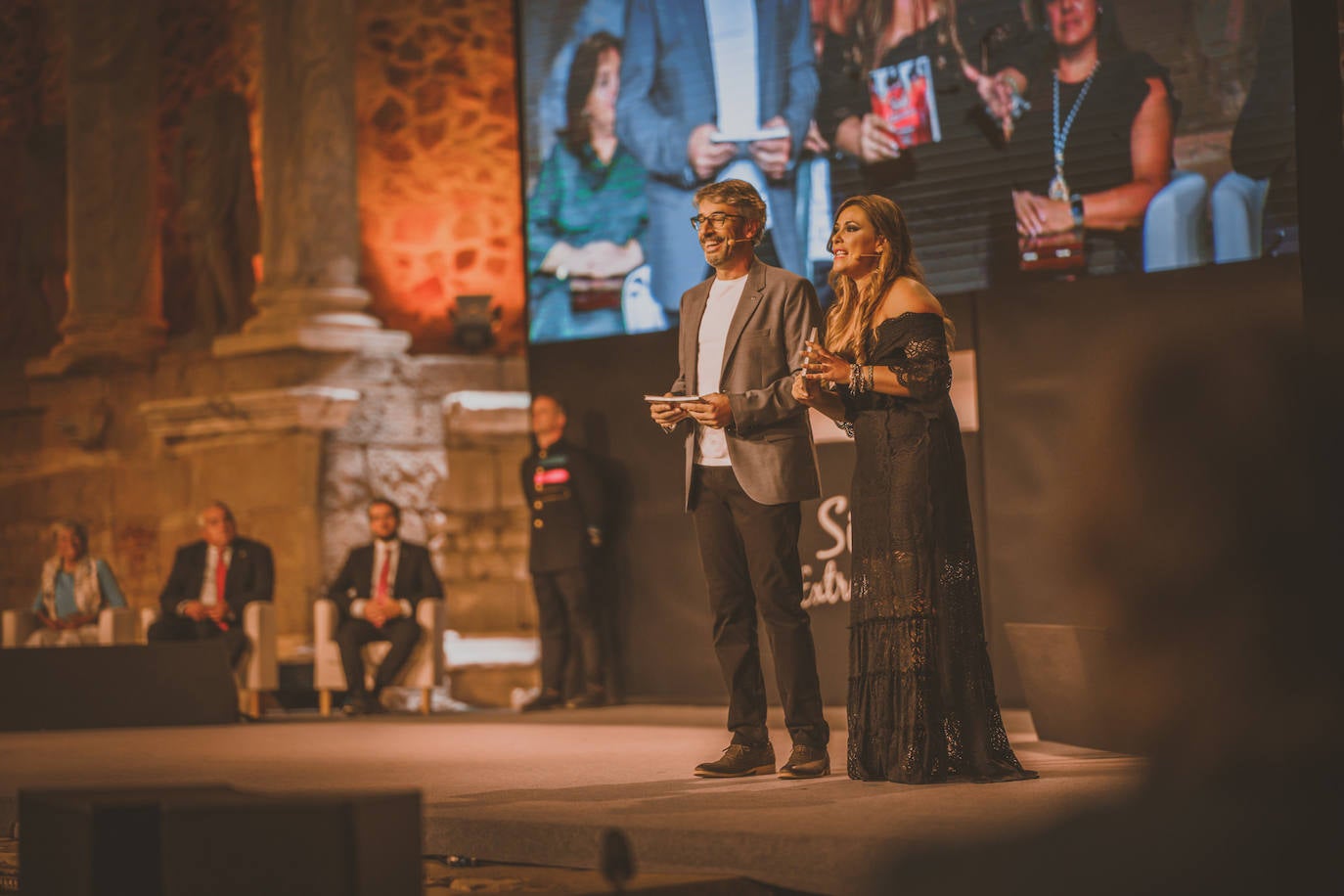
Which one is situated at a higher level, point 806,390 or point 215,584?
point 806,390

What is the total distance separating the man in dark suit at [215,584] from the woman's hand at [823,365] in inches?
202

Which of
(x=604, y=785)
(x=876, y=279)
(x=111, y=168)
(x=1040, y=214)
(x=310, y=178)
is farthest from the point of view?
(x=111, y=168)

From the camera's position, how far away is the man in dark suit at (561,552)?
8.27m

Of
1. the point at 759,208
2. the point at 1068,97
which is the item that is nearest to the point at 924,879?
the point at 759,208

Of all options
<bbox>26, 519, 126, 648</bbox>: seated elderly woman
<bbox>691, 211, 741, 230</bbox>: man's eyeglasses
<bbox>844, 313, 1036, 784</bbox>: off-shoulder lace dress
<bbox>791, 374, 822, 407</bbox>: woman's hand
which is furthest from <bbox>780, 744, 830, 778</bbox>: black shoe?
<bbox>26, 519, 126, 648</bbox>: seated elderly woman

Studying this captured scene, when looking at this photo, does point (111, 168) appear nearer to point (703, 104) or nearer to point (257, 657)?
point (257, 657)

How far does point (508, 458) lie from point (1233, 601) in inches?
344

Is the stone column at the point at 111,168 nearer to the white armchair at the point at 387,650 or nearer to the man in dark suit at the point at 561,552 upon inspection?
the white armchair at the point at 387,650

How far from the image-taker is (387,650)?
842 cm

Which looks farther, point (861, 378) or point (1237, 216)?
point (1237, 216)

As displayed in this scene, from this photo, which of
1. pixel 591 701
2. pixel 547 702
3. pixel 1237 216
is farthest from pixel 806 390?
pixel 547 702

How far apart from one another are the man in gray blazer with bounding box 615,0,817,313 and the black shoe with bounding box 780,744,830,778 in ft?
12.1

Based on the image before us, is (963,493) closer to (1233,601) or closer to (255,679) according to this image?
(1233,601)

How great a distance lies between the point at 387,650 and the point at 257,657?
627 millimetres
